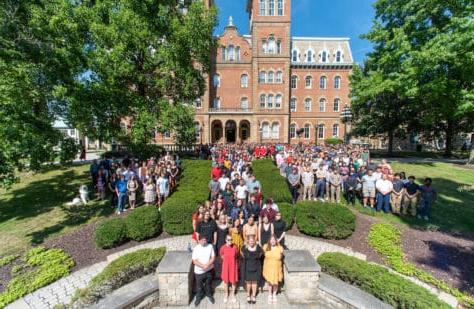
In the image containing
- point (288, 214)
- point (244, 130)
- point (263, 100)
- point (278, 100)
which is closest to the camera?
point (288, 214)

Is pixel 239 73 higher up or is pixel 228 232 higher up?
pixel 239 73

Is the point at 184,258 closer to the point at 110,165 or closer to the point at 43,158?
the point at 43,158

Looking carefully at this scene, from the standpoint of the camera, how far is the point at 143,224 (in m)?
7.82

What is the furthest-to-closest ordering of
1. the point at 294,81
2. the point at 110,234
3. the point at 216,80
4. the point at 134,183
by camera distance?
the point at 294,81 < the point at 216,80 < the point at 134,183 < the point at 110,234

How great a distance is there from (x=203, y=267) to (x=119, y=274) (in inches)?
78.5

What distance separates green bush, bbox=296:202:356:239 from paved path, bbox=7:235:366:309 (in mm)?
365

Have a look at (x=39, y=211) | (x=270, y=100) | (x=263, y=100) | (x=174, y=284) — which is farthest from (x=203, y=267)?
(x=270, y=100)

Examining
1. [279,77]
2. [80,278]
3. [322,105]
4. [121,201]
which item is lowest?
[80,278]

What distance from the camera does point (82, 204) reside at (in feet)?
36.6

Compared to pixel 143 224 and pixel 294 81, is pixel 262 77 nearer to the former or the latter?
pixel 294 81

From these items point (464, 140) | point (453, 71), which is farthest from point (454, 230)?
point (464, 140)

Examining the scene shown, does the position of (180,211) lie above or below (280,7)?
below

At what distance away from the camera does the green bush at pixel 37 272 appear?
5.43 m

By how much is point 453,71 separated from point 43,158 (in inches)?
916
